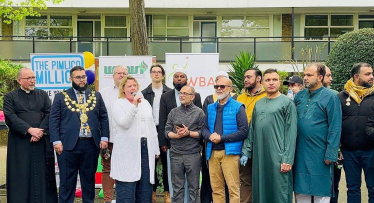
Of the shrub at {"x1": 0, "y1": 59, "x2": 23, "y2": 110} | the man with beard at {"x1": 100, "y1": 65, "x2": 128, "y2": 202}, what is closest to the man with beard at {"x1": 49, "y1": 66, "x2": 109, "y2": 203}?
the man with beard at {"x1": 100, "y1": 65, "x2": 128, "y2": 202}

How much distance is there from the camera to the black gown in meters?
7.52

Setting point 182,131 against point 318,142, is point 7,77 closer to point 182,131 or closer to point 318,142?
point 182,131

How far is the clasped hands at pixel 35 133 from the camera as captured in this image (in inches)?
290

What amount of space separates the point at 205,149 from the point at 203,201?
3.01ft

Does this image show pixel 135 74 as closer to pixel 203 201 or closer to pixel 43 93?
pixel 43 93

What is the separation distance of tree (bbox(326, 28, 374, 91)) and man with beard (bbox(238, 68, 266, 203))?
958 centimetres

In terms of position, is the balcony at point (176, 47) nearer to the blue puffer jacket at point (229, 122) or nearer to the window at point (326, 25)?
the window at point (326, 25)

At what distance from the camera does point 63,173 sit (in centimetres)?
742

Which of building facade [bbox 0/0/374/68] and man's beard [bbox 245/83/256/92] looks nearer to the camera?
man's beard [bbox 245/83/256/92]

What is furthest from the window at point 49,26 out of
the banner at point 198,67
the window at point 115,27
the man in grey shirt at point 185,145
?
the man in grey shirt at point 185,145

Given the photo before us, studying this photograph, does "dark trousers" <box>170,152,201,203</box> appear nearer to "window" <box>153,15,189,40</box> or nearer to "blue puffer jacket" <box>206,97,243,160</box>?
"blue puffer jacket" <box>206,97,243,160</box>

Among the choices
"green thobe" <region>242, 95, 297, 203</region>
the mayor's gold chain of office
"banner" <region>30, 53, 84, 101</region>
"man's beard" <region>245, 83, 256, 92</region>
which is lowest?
"green thobe" <region>242, 95, 297, 203</region>

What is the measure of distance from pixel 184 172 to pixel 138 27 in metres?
4.56

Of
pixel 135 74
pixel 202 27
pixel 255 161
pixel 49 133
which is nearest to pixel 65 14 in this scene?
pixel 202 27
